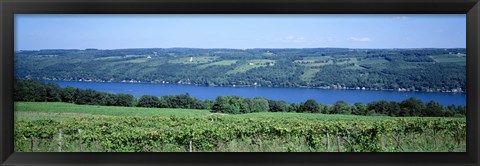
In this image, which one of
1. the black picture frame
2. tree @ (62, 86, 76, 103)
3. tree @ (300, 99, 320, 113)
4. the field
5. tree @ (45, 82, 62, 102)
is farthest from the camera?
tree @ (300, 99, 320, 113)

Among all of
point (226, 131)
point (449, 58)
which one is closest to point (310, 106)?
point (226, 131)

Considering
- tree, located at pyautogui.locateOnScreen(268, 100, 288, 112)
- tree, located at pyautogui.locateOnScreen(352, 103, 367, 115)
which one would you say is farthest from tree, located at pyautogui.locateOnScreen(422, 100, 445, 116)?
tree, located at pyautogui.locateOnScreen(268, 100, 288, 112)

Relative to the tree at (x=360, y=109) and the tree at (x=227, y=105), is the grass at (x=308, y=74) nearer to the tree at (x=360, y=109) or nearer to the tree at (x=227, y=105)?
the tree at (x=360, y=109)

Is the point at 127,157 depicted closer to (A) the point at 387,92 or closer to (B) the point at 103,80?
(B) the point at 103,80

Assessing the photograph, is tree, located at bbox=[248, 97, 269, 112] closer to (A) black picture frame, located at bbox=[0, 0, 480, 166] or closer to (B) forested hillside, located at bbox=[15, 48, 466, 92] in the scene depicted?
(B) forested hillside, located at bbox=[15, 48, 466, 92]

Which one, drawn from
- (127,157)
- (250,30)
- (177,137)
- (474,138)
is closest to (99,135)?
(177,137)

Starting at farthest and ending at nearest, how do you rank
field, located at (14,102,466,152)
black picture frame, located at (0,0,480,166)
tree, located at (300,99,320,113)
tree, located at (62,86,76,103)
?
tree, located at (300,99,320,113), tree, located at (62,86,76,103), field, located at (14,102,466,152), black picture frame, located at (0,0,480,166)

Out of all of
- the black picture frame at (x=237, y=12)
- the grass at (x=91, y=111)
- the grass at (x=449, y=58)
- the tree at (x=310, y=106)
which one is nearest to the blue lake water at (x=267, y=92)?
the tree at (x=310, y=106)
